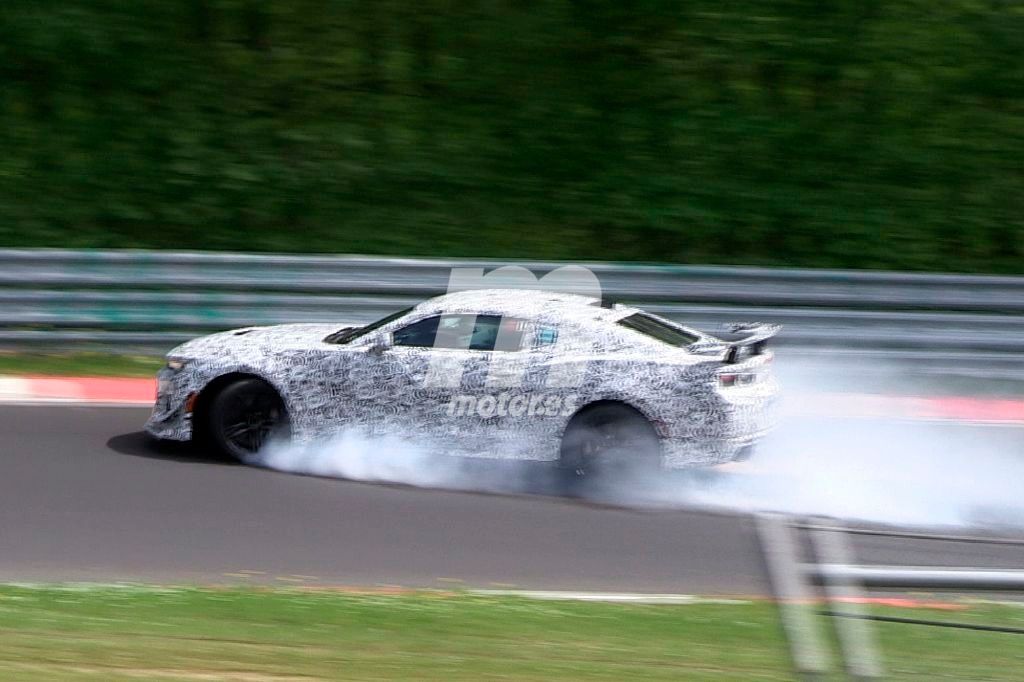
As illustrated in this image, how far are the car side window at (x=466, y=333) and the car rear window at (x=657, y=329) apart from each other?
2.46ft

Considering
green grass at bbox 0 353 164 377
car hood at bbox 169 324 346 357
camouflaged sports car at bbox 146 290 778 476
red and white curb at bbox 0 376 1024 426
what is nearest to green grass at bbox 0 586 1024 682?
camouflaged sports car at bbox 146 290 778 476

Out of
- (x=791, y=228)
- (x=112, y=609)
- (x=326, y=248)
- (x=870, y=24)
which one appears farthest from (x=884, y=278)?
(x=112, y=609)

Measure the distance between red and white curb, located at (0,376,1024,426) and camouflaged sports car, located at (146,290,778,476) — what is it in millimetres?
2287

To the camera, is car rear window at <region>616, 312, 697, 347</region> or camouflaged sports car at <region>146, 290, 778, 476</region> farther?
car rear window at <region>616, 312, 697, 347</region>

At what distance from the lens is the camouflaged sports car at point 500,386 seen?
8.37 m

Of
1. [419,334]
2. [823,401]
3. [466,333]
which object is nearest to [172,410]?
[419,334]

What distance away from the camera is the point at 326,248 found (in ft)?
45.8

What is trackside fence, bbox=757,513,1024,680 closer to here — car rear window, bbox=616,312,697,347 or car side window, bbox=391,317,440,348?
car rear window, bbox=616,312,697,347

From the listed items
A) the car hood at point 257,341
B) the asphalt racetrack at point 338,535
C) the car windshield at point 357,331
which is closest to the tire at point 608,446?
the asphalt racetrack at point 338,535

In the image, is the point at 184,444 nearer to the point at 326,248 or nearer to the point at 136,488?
the point at 136,488

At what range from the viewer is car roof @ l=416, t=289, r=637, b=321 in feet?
28.7

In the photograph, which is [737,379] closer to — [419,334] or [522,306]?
[522,306]

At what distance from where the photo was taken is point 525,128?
1484 cm

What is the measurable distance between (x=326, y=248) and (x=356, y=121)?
73.8 inches
